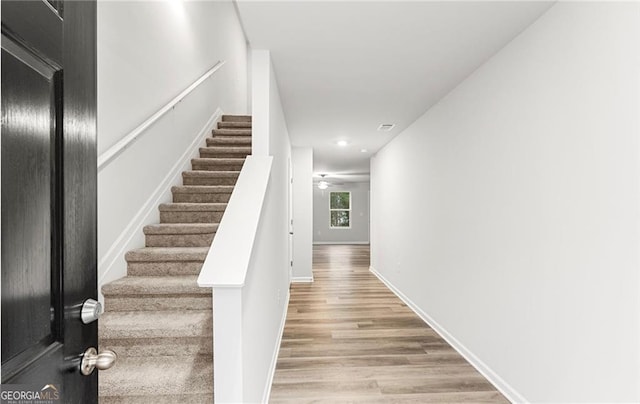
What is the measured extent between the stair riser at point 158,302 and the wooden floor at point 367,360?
792 millimetres

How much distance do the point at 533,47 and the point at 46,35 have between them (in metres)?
2.33

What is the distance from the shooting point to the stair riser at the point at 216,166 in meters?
3.67

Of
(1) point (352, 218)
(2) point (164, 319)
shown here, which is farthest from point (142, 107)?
(1) point (352, 218)

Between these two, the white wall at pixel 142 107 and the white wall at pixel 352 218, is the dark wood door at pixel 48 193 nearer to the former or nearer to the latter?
the white wall at pixel 142 107

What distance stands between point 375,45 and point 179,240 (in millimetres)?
2041

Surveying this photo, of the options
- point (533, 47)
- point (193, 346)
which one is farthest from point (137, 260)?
point (533, 47)

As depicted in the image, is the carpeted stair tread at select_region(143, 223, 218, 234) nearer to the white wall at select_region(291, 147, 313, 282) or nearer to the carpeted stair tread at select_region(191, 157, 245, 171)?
the carpeted stair tread at select_region(191, 157, 245, 171)

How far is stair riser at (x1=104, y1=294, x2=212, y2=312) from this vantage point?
2109 mm

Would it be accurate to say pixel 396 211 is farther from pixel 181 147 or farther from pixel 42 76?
pixel 42 76

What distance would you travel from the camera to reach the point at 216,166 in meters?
3.76

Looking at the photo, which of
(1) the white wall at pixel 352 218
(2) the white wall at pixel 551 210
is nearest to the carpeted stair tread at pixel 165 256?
(2) the white wall at pixel 551 210

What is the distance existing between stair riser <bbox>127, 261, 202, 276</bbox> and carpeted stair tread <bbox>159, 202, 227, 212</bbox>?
2.02 ft

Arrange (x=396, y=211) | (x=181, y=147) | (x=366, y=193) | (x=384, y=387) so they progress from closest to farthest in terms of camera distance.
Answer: (x=384, y=387) < (x=181, y=147) < (x=396, y=211) < (x=366, y=193)

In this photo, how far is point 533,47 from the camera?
200 cm
